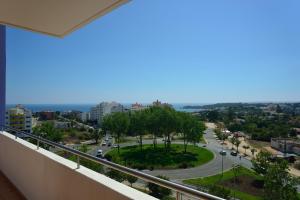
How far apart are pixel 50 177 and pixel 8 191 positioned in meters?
1.11

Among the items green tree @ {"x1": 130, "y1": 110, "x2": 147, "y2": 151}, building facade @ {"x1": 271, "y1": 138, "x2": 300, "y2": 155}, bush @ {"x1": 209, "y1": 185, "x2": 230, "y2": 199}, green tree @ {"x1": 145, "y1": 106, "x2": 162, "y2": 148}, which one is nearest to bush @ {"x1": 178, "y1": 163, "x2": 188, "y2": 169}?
green tree @ {"x1": 145, "y1": 106, "x2": 162, "y2": 148}

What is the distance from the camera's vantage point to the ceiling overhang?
2.02 m

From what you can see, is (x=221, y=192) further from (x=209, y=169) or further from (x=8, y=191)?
(x=209, y=169)

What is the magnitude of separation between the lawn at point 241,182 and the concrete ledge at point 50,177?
73.0ft

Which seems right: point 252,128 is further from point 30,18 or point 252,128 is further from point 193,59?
point 30,18

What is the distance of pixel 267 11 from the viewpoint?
33062mm

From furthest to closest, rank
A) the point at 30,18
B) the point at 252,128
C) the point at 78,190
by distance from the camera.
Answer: the point at 252,128, the point at 30,18, the point at 78,190

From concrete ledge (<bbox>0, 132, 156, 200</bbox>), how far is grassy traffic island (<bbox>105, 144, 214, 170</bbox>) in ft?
97.9

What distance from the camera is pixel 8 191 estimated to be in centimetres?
307

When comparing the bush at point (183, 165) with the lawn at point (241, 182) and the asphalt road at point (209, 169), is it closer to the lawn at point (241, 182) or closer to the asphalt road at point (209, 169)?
the asphalt road at point (209, 169)

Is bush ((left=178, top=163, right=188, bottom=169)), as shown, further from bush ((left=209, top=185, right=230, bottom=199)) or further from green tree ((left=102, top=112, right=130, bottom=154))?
bush ((left=209, top=185, right=230, bottom=199))

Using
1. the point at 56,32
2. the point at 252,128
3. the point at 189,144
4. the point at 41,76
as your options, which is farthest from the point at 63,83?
the point at 56,32

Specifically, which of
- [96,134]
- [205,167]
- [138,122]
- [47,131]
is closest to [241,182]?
[205,167]

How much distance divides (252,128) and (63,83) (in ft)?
90.6
